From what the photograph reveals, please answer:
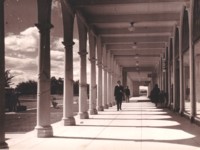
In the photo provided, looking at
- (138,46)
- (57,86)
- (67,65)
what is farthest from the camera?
(57,86)

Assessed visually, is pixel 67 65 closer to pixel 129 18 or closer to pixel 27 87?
pixel 129 18

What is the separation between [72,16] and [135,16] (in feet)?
16.4

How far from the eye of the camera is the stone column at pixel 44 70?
35.0ft

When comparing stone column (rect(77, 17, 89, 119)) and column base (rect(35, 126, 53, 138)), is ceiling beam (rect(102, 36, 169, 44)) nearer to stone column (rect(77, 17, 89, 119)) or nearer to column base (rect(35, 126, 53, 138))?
stone column (rect(77, 17, 89, 119))

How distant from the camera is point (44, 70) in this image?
10711 millimetres

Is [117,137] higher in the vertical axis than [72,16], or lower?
lower

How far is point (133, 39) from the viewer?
84.6 feet

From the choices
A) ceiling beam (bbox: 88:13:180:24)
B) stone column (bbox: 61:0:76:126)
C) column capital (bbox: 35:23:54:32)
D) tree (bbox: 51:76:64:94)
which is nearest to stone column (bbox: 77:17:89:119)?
ceiling beam (bbox: 88:13:180:24)

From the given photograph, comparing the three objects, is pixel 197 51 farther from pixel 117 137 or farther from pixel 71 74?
pixel 117 137

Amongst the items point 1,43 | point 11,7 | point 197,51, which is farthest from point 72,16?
point 1,43

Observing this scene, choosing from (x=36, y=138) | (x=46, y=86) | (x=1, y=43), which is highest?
(x=1, y=43)

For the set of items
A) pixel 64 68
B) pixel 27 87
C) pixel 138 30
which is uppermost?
pixel 138 30

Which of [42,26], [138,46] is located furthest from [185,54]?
[138,46]

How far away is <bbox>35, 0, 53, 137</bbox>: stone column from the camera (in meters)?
10.7
